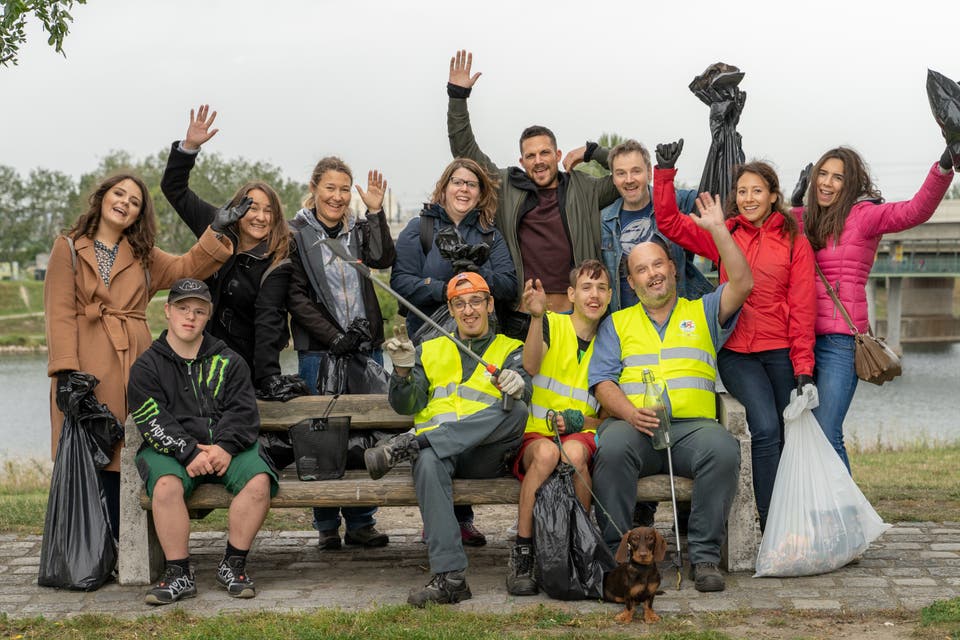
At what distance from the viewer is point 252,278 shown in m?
5.59

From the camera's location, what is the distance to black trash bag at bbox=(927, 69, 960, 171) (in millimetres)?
5020

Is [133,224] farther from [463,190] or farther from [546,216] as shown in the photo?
[546,216]

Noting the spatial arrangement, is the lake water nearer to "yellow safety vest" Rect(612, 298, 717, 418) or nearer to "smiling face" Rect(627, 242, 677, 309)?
"yellow safety vest" Rect(612, 298, 717, 418)

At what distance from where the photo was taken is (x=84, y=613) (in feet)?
14.9

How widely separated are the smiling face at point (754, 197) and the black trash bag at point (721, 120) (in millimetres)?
574

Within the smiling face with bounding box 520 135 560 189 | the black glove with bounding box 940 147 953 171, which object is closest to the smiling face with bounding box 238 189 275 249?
the smiling face with bounding box 520 135 560 189

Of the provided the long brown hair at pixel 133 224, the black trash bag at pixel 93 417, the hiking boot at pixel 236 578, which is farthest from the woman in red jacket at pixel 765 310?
the black trash bag at pixel 93 417

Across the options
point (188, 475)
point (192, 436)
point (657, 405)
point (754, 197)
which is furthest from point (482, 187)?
point (188, 475)

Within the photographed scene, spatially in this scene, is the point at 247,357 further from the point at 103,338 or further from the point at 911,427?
the point at 911,427

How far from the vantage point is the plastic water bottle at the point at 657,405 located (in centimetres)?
485

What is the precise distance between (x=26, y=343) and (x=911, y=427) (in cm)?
3050

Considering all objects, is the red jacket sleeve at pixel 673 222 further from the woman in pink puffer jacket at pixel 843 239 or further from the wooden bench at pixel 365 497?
the wooden bench at pixel 365 497

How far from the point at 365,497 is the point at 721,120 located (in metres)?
2.99

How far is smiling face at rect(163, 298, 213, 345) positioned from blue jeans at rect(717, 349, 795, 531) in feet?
8.66
